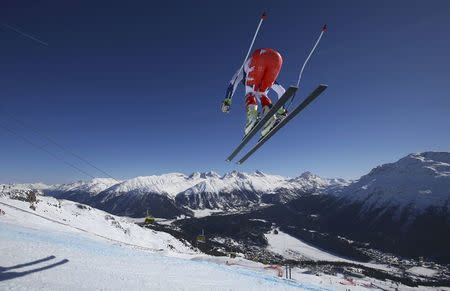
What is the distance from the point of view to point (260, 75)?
34.2ft

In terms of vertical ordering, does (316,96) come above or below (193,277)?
above

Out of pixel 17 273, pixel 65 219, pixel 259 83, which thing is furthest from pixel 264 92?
pixel 65 219

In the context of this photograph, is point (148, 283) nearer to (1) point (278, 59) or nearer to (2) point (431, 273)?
(1) point (278, 59)

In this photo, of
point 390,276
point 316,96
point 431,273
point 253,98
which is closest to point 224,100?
point 253,98

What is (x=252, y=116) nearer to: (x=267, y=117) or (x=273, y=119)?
(x=273, y=119)

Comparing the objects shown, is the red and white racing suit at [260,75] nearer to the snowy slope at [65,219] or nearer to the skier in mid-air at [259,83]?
the skier in mid-air at [259,83]

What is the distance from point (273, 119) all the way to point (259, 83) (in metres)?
1.56

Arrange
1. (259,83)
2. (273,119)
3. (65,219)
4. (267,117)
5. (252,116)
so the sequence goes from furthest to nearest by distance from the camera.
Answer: (65,219)
(252,116)
(273,119)
(259,83)
(267,117)

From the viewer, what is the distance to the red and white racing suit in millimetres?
10102

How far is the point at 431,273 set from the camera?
197 metres

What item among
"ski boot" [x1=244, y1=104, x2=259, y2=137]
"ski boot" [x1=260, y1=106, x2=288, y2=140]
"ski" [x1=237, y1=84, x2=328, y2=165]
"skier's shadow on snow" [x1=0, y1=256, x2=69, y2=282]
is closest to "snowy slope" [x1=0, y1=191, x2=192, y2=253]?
"skier's shadow on snow" [x1=0, y1=256, x2=69, y2=282]

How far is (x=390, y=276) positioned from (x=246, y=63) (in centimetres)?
20635

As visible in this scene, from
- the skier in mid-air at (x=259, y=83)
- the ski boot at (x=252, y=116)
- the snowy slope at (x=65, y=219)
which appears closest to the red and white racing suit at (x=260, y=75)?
the skier in mid-air at (x=259, y=83)

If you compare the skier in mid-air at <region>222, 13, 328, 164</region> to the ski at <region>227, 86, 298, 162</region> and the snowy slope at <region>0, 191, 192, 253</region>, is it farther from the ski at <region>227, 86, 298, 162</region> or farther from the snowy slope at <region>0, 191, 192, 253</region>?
the snowy slope at <region>0, 191, 192, 253</region>
